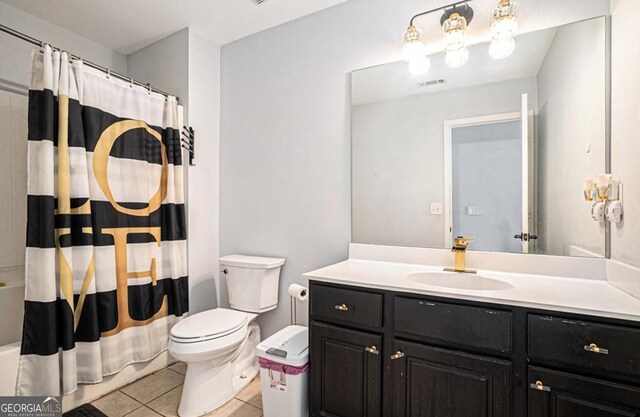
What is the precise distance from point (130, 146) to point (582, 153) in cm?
254

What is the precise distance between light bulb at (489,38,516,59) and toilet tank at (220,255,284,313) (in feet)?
5.79

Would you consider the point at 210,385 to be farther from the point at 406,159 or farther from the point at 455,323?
the point at 406,159

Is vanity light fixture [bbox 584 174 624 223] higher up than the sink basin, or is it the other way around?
vanity light fixture [bbox 584 174 624 223]

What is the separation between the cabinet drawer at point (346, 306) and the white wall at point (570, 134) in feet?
2.90

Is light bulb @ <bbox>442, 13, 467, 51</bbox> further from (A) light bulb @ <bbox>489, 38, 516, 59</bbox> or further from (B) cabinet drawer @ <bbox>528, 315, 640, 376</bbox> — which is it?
(B) cabinet drawer @ <bbox>528, 315, 640, 376</bbox>

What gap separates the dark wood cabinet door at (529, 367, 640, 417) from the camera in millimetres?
996

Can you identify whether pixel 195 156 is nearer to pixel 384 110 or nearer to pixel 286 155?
pixel 286 155

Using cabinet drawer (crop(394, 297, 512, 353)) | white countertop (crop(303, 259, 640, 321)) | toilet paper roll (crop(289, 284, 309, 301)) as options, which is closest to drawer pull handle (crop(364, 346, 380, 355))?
cabinet drawer (crop(394, 297, 512, 353))

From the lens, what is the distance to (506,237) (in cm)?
162

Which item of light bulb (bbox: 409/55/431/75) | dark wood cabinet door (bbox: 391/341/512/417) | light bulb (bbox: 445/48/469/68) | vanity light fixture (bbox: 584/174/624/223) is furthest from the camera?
light bulb (bbox: 409/55/431/75)

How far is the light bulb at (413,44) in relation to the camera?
1776 mm

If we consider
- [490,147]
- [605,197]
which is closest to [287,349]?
[490,147]

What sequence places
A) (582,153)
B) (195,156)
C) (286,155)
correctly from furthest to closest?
(195,156) < (286,155) < (582,153)

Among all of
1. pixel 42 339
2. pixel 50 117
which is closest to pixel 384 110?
pixel 50 117
